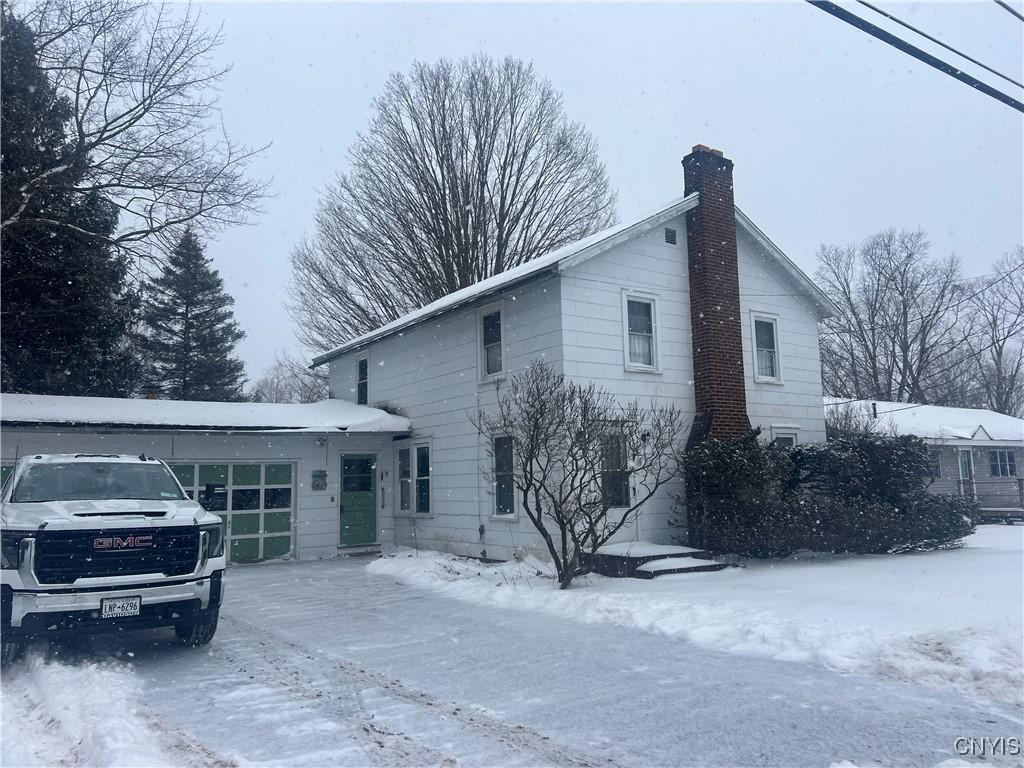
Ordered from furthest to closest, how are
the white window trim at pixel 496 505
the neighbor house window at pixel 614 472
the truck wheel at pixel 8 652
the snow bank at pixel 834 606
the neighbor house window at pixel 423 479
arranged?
the neighbor house window at pixel 423 479 → the white window trim at pixel 496 505 → the neighbor house window at pixel 614 472 → the truck wheel at pixel 8 652 → the snow bank at pixel 834 606

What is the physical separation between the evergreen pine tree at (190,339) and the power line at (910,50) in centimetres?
3775

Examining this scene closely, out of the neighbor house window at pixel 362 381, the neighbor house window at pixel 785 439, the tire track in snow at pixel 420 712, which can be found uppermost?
the neighbor house window at pixel 362 381

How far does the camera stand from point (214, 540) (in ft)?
26.2

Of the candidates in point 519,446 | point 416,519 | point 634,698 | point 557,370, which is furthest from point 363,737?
point 416,519

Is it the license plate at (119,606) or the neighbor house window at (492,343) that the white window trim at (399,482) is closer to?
the neighbor house window at (492,343)

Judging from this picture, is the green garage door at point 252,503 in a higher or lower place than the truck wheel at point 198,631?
higher

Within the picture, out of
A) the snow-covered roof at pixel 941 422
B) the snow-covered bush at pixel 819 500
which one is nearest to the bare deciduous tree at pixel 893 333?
the snow-covered roof at pixel 941 422

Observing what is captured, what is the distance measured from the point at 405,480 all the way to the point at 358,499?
121cm

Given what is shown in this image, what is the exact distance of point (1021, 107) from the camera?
8.46 m

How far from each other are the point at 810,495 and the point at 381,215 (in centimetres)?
2086

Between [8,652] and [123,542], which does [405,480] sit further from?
[8,652]

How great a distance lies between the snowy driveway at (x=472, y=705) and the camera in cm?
492

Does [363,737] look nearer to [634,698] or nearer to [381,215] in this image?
[634,698]

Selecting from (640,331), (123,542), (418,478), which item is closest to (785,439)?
(640,331)
